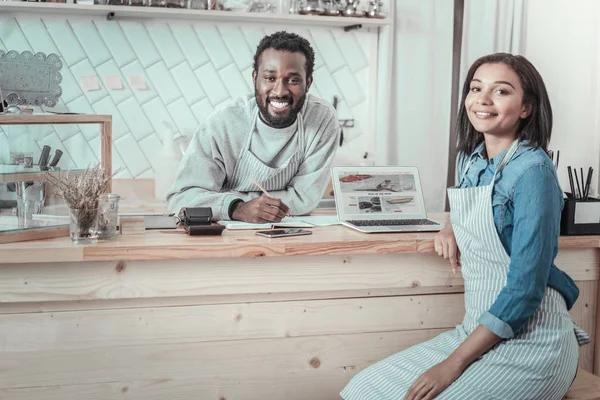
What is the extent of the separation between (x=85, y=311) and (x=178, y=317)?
268 millimetres

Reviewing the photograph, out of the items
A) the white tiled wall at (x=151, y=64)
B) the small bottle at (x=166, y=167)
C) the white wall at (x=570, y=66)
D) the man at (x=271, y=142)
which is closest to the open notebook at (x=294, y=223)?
the man at (x=271, y=142)

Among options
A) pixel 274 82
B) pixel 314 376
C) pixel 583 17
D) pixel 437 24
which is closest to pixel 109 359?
pixel 314 376

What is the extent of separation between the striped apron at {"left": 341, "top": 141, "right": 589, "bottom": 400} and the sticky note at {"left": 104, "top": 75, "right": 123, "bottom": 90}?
8.41 ft

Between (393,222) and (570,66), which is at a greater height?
(570,66)

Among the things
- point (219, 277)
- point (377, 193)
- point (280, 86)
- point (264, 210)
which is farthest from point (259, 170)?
point (219, 277)

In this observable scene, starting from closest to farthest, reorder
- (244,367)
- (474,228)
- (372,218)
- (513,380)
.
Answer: (513,380) → (474,228) → (244,367) → (372,218)

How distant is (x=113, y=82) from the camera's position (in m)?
4.07

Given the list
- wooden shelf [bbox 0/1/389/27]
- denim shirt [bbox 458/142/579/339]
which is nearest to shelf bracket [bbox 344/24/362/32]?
wooden shelf [bbox 0/1/389/27]

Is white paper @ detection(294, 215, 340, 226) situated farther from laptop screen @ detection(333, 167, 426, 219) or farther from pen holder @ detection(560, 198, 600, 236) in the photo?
pen holder @ detection(560, 198, 600, 236)

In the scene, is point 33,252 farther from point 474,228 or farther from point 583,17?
point 583,17

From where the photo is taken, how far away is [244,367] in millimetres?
2170

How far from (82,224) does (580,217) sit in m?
1.57

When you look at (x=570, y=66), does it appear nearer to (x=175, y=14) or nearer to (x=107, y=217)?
(x=175, y=14)

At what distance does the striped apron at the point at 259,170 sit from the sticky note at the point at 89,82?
1.52 meters
